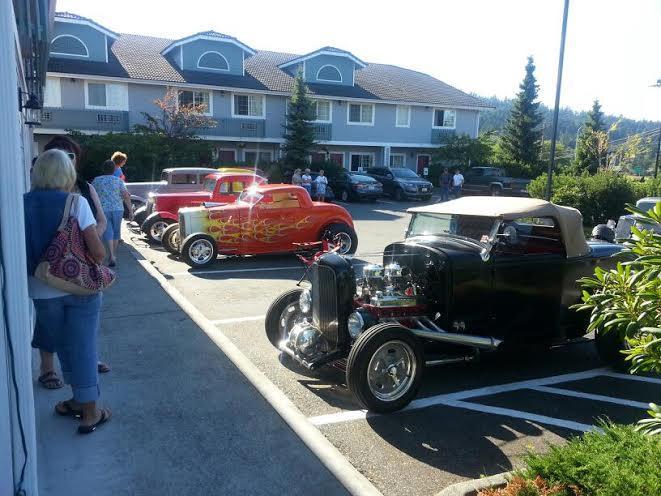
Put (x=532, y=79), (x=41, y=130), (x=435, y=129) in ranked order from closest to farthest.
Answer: (x=41, y=130)
(x=435, y=129)
(x=532, y=79)

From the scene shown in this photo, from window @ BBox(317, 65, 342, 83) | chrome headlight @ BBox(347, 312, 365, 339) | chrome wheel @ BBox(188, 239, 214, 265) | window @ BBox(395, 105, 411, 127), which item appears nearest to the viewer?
chrome headlight @ BBox(347, 312, 365, 339)

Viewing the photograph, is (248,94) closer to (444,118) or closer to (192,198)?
(444,118)

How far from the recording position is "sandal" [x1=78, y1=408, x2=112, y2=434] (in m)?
4.05

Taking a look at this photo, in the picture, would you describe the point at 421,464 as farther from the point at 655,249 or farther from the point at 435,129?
the point at 435,129

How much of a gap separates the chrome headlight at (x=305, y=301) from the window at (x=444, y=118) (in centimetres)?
3355

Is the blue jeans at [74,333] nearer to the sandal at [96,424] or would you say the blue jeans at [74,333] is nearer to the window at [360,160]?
the sandal at [96,424]

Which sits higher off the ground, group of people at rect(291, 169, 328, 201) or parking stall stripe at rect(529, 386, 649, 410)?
group of people at rect(291, 169, 328, 201)

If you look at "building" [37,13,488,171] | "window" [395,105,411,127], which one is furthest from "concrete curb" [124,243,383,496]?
"window" [395,105,411,127]

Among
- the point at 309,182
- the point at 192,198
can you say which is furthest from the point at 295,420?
the point at 309,182

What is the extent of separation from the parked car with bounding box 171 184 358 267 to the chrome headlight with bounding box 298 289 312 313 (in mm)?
5363

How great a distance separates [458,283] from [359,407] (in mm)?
1547

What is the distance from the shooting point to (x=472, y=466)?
3975 millimetres

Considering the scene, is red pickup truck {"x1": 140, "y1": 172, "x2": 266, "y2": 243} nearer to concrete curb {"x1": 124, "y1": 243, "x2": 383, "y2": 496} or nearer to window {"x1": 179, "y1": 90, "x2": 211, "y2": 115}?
concrete curb {"x1": 124, "y1": 243, "x2": 383, "y2": 496}

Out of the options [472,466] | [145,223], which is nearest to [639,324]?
[472,466]
